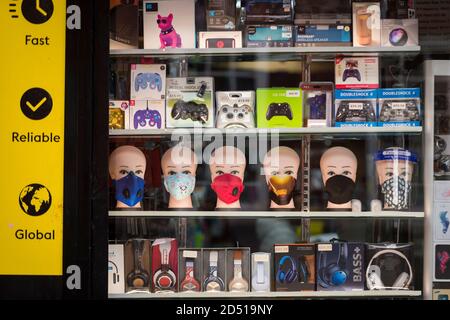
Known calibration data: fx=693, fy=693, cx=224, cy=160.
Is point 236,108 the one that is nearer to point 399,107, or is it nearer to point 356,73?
point 356,73

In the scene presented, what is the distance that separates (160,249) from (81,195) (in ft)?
2.34

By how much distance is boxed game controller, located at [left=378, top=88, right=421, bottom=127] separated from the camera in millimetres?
3656

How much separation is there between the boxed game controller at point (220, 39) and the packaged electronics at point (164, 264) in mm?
1060

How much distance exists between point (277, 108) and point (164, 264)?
1.02m

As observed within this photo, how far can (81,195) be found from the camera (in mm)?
3125

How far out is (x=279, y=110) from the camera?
369 cm

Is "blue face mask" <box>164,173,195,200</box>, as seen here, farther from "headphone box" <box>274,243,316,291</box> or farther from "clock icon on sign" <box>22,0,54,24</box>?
"clock icon on sign" <box>22,0,54,24</box>

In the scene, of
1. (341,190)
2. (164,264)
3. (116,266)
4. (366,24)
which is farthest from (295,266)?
(366,24)

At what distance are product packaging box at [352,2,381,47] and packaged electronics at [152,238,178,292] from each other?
146 cm

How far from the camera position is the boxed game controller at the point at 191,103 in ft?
12.1
